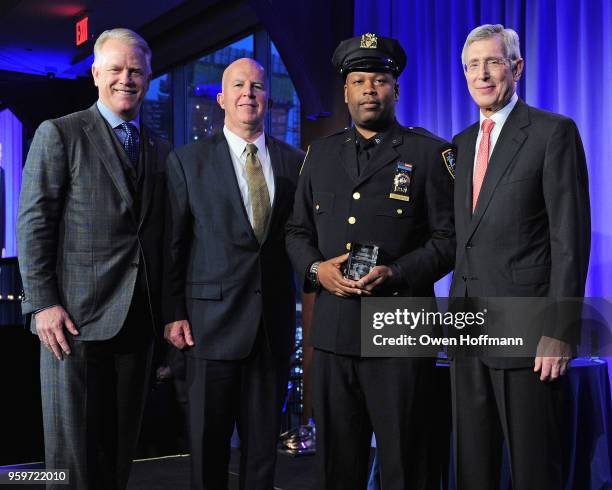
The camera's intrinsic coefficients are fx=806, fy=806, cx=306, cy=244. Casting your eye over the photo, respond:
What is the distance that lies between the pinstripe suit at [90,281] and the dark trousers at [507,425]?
102 centimetres

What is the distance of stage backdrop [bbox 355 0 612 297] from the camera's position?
372 centimetres

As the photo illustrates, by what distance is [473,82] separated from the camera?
2.42 m

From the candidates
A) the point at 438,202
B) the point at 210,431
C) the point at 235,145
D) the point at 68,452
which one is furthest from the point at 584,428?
the point at 68,452

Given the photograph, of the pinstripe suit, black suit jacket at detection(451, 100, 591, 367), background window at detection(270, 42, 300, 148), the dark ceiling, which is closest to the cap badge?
black suit jacket at detection(451, 100, 591, 367)

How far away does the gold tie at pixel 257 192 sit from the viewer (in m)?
2.71

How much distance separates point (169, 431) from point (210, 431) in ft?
7.25

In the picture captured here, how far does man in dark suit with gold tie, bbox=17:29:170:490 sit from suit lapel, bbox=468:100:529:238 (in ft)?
3.42

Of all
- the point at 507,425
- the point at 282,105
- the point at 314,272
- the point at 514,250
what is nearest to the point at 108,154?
the point at 314,272

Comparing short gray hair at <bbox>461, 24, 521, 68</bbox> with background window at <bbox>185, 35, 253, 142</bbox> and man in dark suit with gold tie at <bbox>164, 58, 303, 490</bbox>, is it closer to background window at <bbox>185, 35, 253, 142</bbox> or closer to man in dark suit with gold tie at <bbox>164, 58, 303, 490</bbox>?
man in dark suit with gold tie at <bbox>164, 58, 303, 490</bbox>

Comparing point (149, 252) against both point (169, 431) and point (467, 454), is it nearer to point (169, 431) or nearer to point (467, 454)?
point (467, 454)

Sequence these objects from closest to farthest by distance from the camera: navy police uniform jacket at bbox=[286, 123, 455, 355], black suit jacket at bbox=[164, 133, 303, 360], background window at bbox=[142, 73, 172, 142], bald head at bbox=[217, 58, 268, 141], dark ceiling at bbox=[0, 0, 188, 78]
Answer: navy police uniform jacket at bbox=[286, 123, 455, 355] < black suit jacket at bbox=[164, 133, 303, 360] < bald head at bbox=[217, 58, 268, 141] < dark ceiling at bbox=[0, 0, 188, 78] < background window at bbox=[142, 73, 172, 142]

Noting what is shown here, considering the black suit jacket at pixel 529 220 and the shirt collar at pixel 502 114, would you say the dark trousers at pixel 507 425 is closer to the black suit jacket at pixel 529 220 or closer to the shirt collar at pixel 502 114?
the black suit jacket at pixel 529 220

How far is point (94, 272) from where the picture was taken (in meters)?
2.54

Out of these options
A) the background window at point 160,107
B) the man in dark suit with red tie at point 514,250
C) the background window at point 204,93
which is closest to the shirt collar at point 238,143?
the man in dark suit with red tie at point 514,250
